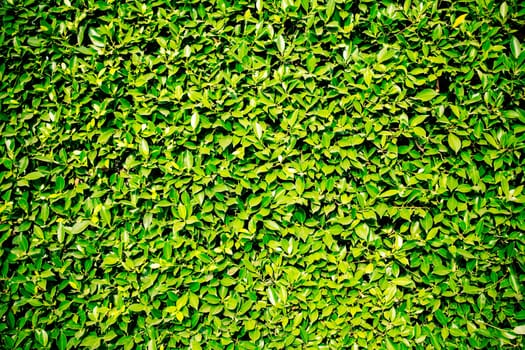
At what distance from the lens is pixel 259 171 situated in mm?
2113

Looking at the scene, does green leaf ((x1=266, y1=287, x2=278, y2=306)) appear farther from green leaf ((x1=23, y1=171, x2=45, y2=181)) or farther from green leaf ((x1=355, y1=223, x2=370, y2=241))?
green leaf ((x1=23, y1=171, x2=45, y2=181))

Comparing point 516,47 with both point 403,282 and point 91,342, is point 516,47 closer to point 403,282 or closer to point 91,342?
point 403,282

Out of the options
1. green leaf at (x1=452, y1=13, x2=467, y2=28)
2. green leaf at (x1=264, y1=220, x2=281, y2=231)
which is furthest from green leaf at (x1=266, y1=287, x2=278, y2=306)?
green leaf at (x1=452, y1=13, x2=467, y2=28)

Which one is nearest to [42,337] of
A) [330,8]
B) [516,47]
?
[330,8]

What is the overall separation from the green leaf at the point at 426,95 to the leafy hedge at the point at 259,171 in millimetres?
52

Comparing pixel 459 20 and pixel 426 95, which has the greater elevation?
pixel 459 20

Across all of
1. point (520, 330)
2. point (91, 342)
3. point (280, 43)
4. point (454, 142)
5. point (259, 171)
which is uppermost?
point (280, 43)

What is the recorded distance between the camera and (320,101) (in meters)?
2.16

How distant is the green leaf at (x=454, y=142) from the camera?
2129mm

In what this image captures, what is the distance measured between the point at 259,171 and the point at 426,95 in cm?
111

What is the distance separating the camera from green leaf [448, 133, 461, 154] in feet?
6.98

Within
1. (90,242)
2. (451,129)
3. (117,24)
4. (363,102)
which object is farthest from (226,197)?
(451,129)

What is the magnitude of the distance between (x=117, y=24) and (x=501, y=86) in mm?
2351

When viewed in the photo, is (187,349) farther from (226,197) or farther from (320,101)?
(320,101)
